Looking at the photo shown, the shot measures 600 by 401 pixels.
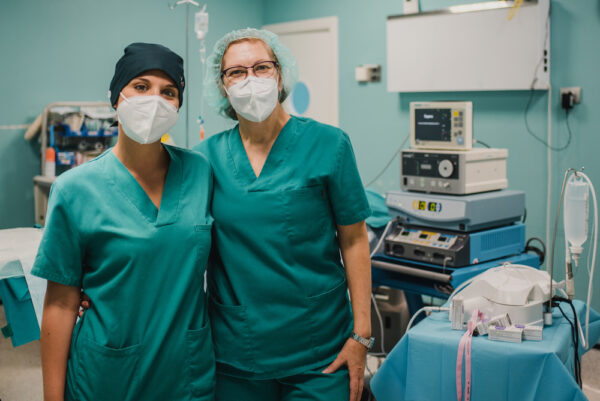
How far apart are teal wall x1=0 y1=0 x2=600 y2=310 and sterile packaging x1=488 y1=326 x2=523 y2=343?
2.28 metres

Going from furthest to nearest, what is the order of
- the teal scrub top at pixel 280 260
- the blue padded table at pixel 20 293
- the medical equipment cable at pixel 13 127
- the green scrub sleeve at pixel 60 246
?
the medical equipment cable at pixel 13 127, the blue padded table at pixel 20 293, the teal scrub top at pixel 280 260, the green scrub sleeve at pixel 60 246

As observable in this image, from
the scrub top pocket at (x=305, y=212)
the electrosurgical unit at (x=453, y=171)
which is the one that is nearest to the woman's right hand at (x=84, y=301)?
the scrub top pocket at (x=305, y=212)

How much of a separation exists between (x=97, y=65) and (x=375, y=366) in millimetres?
2827

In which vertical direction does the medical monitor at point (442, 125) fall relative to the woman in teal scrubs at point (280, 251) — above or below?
above

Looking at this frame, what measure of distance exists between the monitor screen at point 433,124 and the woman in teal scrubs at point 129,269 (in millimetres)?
1461

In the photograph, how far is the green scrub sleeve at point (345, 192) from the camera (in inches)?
60.7

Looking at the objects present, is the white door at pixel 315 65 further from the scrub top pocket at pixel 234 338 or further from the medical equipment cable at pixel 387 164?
the scrub top pocket at pixel 234 338

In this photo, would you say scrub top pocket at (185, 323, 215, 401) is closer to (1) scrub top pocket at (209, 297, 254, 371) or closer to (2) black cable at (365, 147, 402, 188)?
(1) scrub top pocket at (209, 297, 254, 371)

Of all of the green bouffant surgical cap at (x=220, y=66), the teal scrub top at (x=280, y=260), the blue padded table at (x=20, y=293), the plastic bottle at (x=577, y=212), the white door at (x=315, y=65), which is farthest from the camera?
the white door at (x=315, y=65)

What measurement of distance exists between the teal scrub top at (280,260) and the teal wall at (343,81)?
8.55 feet

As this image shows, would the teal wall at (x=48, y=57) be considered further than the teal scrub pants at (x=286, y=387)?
Yes

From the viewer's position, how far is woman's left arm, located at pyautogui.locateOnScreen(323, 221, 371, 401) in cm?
154

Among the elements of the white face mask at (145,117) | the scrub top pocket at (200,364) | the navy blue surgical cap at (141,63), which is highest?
the navy blue surgical cap at (141,63)

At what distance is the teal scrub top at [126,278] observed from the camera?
1302 millimetres
